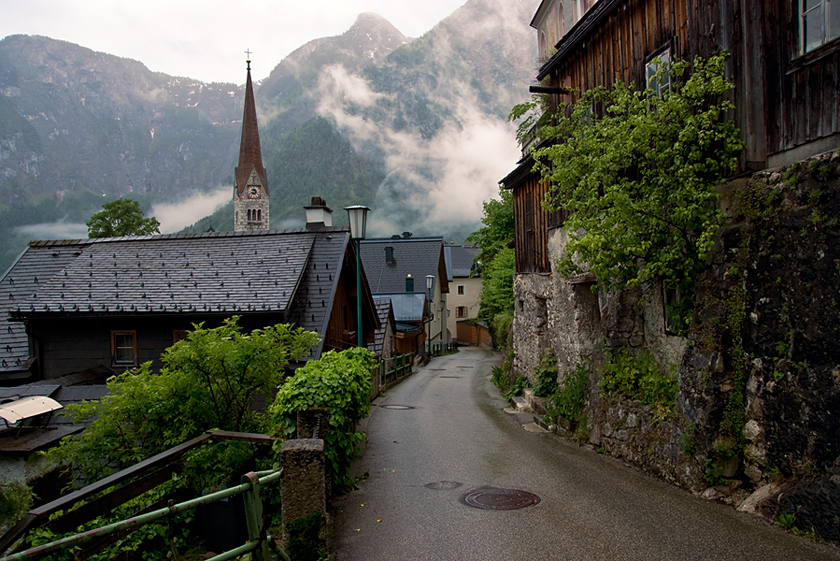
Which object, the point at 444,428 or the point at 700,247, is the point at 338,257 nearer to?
the point at 444,428

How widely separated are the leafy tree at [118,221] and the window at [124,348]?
141 feet

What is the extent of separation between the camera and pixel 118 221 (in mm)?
53438

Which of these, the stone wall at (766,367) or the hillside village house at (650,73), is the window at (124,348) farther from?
the stone wall at (766,367)

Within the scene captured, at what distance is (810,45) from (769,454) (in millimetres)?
4799

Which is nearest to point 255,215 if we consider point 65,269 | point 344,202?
point 344,202

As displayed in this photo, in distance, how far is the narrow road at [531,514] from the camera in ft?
18.8

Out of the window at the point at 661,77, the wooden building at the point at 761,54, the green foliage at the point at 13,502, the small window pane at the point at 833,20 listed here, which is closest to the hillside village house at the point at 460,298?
the wooden building at the point at 761,54

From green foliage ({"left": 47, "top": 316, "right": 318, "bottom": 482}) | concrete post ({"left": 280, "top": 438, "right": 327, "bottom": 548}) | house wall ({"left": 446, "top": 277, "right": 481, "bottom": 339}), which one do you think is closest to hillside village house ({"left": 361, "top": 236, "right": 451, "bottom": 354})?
house wall ({"left": 446, "top": 277, "right": 481, "bottom": 339})

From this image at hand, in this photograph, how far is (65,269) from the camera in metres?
15.2

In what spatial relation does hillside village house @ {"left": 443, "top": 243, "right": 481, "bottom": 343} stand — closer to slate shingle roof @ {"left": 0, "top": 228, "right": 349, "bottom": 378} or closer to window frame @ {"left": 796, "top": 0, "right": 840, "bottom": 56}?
slate shingle roof @ {"left": 0, "top": 228, "right": 349, "bottom": 378}

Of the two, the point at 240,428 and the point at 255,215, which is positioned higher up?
the point at 255,215

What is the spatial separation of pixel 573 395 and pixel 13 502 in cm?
926

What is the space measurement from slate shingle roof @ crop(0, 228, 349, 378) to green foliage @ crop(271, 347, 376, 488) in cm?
494

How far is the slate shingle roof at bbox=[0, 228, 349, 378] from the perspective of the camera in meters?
13.3
